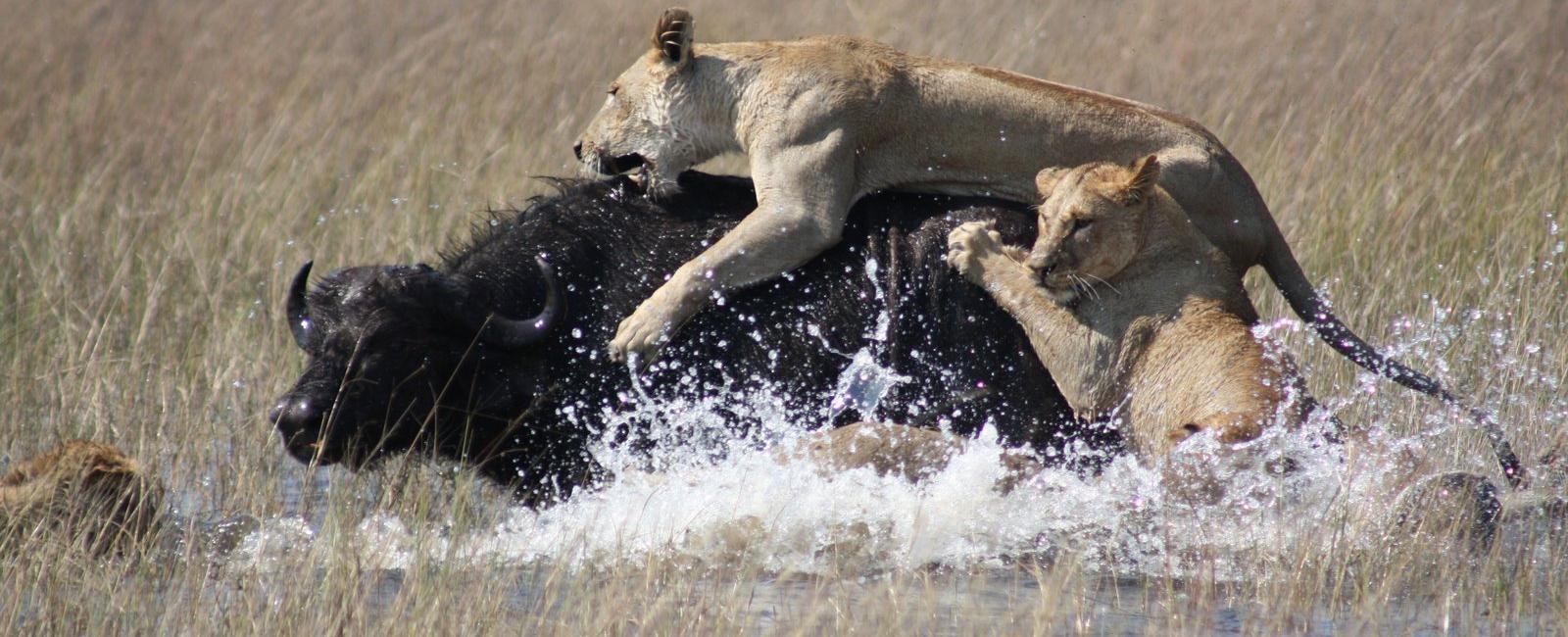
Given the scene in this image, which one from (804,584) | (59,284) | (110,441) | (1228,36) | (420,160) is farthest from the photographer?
(1228,36)

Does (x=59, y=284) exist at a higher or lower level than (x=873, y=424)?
lower

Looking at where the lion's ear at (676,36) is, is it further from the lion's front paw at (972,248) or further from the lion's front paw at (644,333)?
the lion's front paw at (972,248)

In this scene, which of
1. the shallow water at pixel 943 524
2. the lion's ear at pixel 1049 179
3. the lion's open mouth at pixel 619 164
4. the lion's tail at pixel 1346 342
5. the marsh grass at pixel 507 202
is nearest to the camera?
the marsh grass at pixel 507 202

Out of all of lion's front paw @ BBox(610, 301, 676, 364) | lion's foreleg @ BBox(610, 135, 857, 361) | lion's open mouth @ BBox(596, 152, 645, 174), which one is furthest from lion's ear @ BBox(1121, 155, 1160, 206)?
lion's open mouth @ BBox(596, 152, 645, 174)

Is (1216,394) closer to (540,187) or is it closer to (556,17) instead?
(540,187)

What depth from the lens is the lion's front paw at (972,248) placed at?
200 inches

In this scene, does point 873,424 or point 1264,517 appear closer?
point 1264,517

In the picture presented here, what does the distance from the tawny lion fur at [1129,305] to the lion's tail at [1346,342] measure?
237mm

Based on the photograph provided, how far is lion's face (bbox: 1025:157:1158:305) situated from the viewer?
4.91 metres

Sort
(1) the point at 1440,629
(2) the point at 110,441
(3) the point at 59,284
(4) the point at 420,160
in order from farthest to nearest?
(4) the point at 420,160, (3) the point at 59,284, (2) the point at 110,441, (1) the point at 1440,629

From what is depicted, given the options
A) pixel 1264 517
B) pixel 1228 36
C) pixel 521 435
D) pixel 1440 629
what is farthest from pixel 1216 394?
pixel 1228 36

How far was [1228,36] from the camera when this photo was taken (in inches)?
396

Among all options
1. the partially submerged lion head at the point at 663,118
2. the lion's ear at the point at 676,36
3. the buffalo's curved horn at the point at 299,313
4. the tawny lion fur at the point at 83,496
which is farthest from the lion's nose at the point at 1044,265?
the tawny lion fur at the point at 83,496

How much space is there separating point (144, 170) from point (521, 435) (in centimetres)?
434
